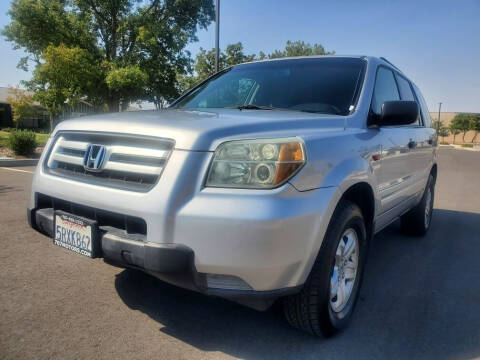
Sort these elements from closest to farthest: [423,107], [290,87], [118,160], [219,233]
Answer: [219,233], [118,160], [290,87], [423,107]

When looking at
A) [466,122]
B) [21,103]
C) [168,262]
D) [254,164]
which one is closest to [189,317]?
[168,262]

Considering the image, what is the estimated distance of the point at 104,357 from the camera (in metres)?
2.09

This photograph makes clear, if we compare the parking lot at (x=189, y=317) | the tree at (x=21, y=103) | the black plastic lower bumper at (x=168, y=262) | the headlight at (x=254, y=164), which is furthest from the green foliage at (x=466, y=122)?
the black plastic lower bumper at (x=168, y=262)

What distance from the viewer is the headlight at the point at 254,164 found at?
6.18ft

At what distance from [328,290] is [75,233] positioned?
146 centimetres

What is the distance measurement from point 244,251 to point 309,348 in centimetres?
89

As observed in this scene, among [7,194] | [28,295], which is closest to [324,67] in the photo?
[28,295]

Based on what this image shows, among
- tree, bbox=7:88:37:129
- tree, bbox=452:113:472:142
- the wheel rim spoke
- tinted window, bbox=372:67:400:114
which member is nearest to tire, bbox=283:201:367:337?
the wheel rim spoke

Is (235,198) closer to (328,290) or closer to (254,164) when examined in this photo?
(254,164)

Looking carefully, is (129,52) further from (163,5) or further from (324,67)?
(324,67)

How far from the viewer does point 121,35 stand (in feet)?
80.9

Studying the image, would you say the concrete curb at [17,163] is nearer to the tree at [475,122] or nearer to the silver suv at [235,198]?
the silver suv at [235,198]

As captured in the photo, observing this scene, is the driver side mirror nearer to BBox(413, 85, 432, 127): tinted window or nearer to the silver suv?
the silver suv

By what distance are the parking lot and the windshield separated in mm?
1486
